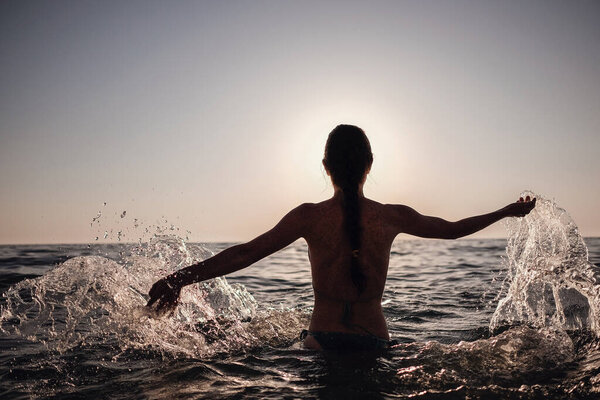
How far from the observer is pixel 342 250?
387 cm

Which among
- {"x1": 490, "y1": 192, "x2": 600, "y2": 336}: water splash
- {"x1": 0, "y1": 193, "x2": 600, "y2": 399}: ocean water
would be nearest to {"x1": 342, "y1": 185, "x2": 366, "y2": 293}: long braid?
{"x1": 0, "y1": 193, "x2": 600, "y2": 399}: ocean water

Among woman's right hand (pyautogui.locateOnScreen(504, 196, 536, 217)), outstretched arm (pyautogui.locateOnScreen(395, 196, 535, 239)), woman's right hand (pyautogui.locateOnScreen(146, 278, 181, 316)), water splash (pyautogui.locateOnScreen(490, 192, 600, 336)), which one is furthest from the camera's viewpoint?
water splash (pyautogui.locateOnScreen(490, 192, 600, 336))

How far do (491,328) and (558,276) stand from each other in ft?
4.01

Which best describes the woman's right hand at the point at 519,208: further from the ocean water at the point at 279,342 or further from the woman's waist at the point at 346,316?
the woman's waist at the point at 346,316

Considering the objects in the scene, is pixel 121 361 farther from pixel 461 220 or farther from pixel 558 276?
pixel 558 276

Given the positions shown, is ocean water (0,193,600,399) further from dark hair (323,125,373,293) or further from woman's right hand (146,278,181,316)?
dark hair (323,125,373,293)

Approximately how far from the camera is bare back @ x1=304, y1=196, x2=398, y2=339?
386cm

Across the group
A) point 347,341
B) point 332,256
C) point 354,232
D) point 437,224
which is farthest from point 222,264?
point 437,224

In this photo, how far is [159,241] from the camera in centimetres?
652

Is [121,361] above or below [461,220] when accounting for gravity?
below

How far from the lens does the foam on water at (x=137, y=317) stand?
4969 mm

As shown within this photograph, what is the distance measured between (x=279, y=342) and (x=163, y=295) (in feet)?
6.51

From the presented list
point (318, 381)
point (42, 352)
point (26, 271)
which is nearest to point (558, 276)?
point (318, 381)

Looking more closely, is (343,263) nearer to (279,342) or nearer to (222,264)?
(222,264)
